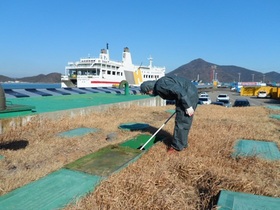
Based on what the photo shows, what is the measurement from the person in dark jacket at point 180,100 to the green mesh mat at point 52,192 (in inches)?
74.1

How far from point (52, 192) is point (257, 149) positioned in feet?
12.8

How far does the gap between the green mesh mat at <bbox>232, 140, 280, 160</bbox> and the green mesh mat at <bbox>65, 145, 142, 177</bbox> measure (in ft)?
6.10

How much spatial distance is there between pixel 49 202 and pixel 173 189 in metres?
1.33

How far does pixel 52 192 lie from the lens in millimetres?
2432

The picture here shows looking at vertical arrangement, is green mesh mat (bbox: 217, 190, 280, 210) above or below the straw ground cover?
above

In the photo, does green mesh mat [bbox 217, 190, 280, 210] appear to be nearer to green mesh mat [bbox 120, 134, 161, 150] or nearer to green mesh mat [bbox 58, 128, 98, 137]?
green mesh mat [bbox 120, 134, 161, 150]

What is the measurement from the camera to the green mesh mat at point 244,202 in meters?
2.10

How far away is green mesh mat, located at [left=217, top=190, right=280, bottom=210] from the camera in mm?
Answer: 2104

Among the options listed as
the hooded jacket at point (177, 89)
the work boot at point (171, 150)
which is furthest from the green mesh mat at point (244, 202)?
the hooded jacket at point (177, 89)

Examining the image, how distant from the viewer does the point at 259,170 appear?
342 centimetres

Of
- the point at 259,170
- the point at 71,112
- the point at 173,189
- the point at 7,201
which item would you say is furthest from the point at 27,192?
the point at 71,112

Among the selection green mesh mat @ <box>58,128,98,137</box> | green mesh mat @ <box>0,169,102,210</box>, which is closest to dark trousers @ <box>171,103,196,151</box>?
green mesh mat @ <box>0,169,102,210</box>

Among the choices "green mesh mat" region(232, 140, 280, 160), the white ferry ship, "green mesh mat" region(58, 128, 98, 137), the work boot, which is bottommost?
"green mesh mat" region(232, 140, 280, 160)

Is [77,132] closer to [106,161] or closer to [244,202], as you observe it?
[106,161]
